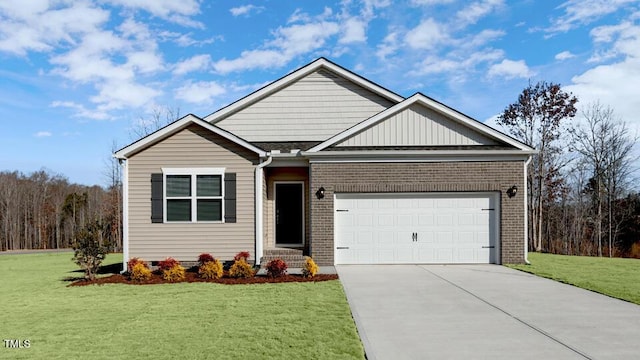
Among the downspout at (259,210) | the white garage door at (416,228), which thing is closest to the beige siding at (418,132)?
the white garage door at (416,228)

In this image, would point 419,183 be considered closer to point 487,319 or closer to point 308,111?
point 308,111

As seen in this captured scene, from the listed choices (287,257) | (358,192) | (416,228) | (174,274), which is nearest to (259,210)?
(287,257)

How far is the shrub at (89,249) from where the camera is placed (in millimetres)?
10594

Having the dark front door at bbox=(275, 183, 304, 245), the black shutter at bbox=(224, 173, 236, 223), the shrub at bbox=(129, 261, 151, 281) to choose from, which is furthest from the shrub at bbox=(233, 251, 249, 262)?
the shrub at bbox=(129, 261, 151, 281)

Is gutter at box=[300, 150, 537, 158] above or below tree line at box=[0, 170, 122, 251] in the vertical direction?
above

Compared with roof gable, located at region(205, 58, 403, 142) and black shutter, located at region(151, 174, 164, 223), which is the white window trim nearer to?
black shutter, located at region(151, 174, 164, 223)

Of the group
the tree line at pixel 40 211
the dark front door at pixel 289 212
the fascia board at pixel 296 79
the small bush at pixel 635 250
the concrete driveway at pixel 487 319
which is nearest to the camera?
the concrete driveway at pixel 487 319

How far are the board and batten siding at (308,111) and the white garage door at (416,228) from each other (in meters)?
3.39

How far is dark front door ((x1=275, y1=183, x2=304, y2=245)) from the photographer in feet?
45.1

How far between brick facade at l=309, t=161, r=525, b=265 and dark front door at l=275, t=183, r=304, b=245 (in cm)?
175

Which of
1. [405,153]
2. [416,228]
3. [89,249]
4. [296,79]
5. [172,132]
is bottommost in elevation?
[89,249]

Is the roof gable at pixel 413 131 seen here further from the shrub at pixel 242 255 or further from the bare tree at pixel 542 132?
the bare tree at pixel 542 132

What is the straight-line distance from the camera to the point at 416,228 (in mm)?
12227

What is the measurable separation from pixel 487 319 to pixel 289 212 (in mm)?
8512
